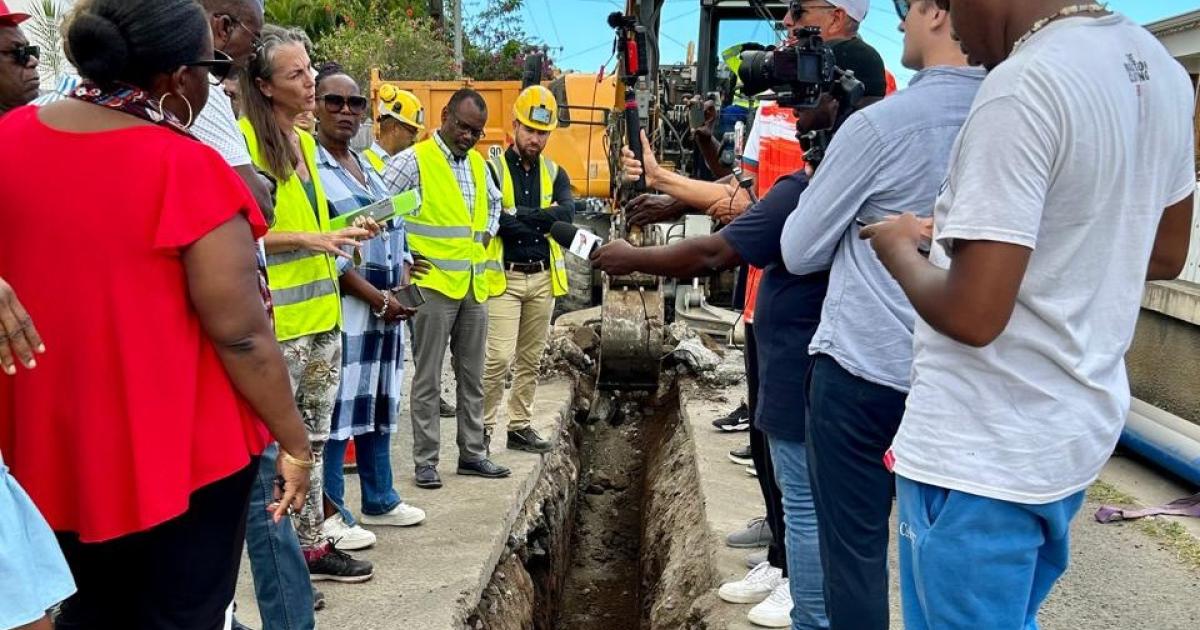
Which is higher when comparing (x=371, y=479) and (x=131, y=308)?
(x=131, y=308)

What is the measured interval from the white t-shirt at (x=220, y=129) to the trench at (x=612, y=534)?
211 cm

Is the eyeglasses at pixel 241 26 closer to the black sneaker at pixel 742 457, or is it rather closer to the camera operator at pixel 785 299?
the camera operator at pixel 785 299

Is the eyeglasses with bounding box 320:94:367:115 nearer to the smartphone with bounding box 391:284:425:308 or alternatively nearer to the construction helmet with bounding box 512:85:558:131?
the smartphone with bounding box 391:284:425:308

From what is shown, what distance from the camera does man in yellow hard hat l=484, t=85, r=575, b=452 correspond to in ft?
19.0

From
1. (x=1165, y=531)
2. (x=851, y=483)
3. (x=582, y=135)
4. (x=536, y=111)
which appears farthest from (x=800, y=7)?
(x=582, y=135)

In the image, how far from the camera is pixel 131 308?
1867 millimetres

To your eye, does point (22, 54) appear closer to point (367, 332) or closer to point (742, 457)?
point (367, 332)

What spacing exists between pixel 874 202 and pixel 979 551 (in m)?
1.03

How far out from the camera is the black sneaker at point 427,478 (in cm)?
520

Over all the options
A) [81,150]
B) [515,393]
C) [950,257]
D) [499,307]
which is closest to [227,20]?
[81,150]

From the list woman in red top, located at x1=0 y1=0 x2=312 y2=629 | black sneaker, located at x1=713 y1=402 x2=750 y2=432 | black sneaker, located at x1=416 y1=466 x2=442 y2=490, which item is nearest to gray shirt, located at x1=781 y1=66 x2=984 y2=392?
woman in red top, located at x1=0 y1=0 x2=312 y2=629

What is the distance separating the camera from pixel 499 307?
227 inches

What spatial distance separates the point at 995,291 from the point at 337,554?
3063mm

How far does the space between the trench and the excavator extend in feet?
1.74
